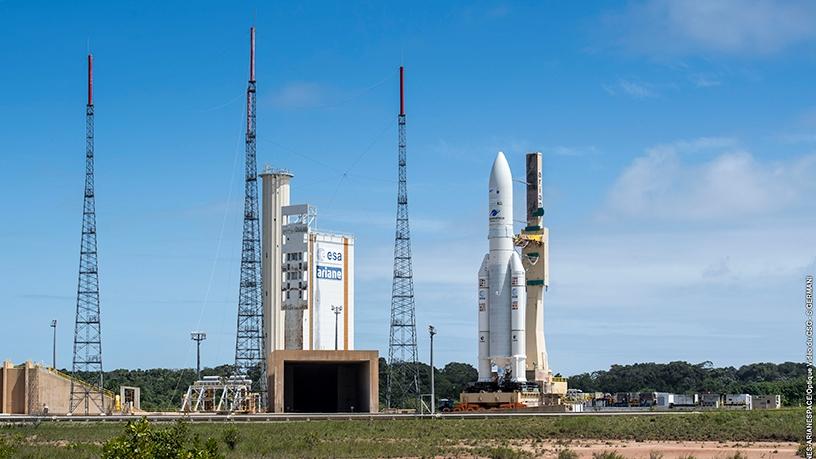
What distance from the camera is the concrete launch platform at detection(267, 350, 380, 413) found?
269 ft

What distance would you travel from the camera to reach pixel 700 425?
60688 mm

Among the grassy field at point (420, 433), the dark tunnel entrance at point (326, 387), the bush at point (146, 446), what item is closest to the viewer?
the bush at point (146, 446)

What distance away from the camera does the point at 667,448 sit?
50.0 m

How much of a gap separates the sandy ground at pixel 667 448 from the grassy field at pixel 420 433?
152 cm

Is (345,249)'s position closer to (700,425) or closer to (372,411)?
(372,411)

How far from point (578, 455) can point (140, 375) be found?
4769 inches

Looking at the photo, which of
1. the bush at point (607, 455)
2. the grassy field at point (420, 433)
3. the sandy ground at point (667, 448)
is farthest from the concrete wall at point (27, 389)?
the bush at point (607, 455)

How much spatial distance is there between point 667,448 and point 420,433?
1264cm

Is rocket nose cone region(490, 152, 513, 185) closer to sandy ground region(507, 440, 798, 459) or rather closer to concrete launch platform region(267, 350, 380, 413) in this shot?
concrete launch platform region(267, 350, 380, 413)

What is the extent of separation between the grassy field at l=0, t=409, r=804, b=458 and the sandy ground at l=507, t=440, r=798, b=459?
1522 mm

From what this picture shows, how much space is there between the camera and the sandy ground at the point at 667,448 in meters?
46.3

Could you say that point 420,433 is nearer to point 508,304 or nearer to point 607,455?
Answer: point 607,455

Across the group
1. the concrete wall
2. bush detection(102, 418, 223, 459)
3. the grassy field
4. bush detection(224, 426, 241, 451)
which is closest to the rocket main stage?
the grassy field

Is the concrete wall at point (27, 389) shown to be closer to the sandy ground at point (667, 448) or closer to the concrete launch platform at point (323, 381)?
the concrete launch platform at point (323, 381)
